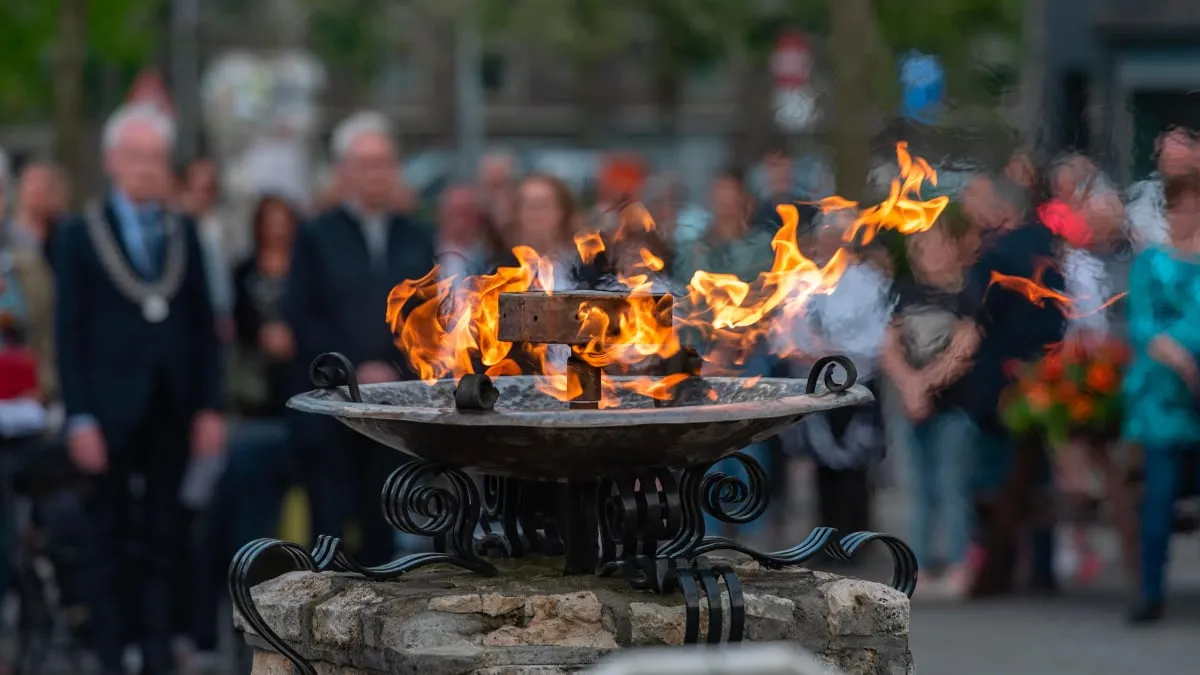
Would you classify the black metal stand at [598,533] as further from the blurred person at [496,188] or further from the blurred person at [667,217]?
the blurred person at [496,188]

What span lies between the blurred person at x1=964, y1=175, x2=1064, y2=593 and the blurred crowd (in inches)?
0.6

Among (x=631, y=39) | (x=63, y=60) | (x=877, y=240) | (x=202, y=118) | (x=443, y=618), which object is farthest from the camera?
(x=202, y=118)

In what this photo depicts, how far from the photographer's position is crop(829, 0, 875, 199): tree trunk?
8.59 m

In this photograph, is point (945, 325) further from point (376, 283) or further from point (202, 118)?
point (202, 118)

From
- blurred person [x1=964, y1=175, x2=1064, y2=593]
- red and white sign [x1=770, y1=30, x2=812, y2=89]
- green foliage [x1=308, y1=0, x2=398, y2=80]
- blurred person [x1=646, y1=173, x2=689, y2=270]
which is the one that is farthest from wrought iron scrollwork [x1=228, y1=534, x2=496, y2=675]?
green foliage [x1=308, y1=0, x2=398, y2=80]

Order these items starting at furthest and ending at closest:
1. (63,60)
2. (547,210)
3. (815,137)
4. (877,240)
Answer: (63,60) < (877,240) < (815,137) < (547,210)

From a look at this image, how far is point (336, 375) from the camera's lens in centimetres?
521

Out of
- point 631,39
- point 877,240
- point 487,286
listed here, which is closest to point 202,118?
point 631,39

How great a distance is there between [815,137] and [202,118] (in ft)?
105

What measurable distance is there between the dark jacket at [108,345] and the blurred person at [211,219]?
160cm

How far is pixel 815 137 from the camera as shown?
10.2 m

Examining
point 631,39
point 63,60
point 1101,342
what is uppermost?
point 631,39

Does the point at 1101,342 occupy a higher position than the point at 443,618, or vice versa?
the point at 1101,342

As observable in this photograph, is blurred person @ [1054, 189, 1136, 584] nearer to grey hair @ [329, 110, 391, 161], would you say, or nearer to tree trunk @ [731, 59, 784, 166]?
grey hair @ [329, 110, 391, 161]
